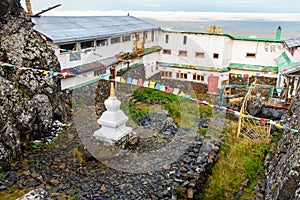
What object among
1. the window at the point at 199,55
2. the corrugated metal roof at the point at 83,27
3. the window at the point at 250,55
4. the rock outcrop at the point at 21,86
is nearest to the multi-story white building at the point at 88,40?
the corrugated metal roof at the point at 83,27

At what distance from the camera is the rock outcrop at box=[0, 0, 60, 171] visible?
9.99 m

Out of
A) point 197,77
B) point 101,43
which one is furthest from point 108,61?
point 197,77

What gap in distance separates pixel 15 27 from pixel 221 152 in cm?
1218

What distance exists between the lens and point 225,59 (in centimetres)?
2588

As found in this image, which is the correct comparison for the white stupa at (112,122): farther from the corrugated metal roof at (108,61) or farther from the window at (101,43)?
the window at (101,43)

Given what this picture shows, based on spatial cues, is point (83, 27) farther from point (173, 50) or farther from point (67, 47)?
point (173, 50)

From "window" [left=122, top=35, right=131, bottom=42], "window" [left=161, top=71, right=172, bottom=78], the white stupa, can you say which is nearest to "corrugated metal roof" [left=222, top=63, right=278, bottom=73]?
"window" [left=161, top=71, right=172, bottom=78]

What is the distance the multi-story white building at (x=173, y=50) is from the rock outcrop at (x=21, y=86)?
2.97 m

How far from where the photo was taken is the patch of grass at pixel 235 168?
397 inches

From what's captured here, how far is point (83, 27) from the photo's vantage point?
18.5m

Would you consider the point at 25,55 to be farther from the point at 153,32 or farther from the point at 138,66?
the point at 153,32

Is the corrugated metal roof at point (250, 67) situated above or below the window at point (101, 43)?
below

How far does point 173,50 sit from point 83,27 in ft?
38.6

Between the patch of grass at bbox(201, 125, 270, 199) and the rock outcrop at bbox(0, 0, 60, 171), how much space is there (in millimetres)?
7881
